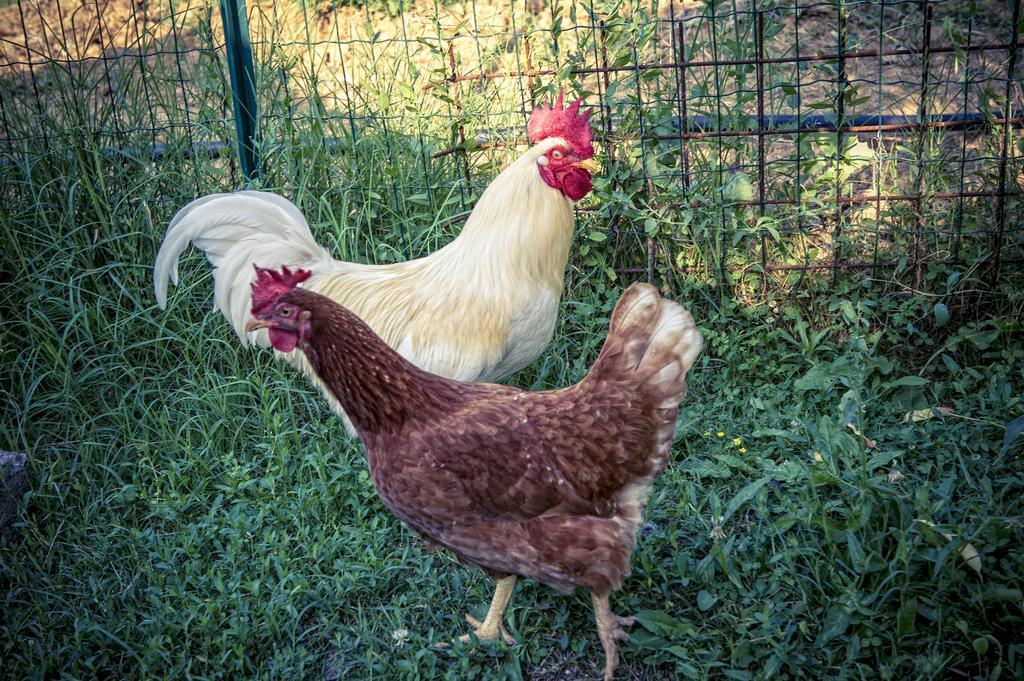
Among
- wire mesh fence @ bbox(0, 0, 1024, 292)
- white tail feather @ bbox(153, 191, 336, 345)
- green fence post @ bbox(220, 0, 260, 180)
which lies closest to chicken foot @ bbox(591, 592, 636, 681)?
white tail feather @ bbox(153, 191, 336, 345)

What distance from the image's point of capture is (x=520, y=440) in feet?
9.89

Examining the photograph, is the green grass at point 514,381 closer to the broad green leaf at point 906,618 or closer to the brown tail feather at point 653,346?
the broad green leaf at point 906,618

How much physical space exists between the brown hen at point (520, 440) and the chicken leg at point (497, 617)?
236 millimetres

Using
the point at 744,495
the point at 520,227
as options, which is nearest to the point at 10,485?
the point at 520,227

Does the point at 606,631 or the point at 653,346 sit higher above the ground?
the point at 653,346

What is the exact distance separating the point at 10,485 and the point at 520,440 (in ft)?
8.38

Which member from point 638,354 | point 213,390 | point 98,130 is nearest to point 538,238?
point 638,354

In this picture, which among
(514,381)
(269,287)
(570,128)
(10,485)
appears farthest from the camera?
(514,381)

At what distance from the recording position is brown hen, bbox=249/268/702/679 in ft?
9.59

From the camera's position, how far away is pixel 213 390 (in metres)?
4.53

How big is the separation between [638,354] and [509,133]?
2.27 m

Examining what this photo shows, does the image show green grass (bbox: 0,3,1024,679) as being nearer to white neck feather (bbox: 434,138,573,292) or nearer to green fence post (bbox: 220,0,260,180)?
green fence post (bbox: 220,0,260,180)

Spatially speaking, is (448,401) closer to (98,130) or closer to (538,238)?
(538,238)

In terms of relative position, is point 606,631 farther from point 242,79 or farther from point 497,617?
point 242,79
